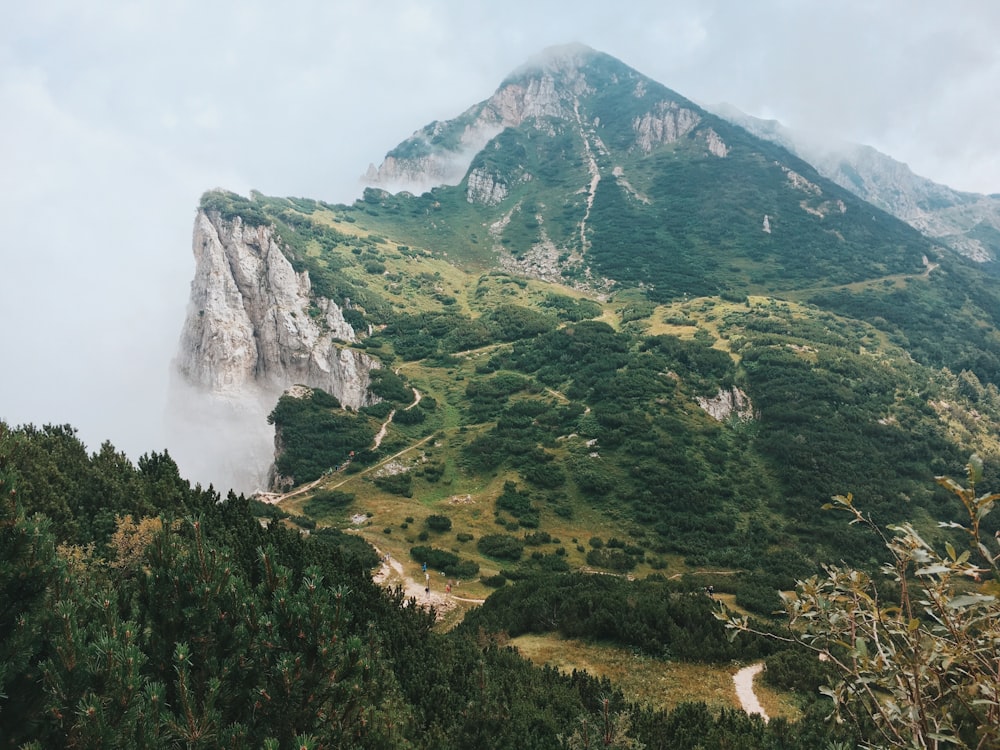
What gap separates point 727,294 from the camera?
391ft

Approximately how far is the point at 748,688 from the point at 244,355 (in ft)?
350

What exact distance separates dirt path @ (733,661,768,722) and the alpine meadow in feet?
1.04

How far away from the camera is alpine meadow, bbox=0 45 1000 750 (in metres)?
5.72

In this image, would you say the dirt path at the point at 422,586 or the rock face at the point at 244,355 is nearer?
the dirt path at the point at 422,586

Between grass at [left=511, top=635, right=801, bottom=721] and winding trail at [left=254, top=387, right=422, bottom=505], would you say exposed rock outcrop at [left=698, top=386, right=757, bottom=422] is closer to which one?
winding trail at [left=254, top=387, right=422, bottom=505]

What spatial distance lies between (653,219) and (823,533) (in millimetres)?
139013

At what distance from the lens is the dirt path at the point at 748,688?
15672 mm

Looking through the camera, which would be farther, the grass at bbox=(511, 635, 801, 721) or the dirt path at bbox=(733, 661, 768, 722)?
the grass at bbox=(511, 635, 801, 721)

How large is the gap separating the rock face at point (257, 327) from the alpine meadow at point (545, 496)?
26.1 inches

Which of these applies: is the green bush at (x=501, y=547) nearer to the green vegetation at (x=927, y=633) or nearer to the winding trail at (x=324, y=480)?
the winding trail at (x=324, y=480)

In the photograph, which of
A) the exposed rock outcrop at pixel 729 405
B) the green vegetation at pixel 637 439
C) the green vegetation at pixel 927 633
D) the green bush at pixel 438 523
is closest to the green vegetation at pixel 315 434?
the green vegetation at pixel 637 439

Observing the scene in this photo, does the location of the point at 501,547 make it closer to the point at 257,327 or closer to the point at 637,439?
the point at 637,439

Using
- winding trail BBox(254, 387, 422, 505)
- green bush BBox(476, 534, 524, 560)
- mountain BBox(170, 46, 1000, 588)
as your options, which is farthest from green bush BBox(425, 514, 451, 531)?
winding trail BBox(254, 387, 422, 505)

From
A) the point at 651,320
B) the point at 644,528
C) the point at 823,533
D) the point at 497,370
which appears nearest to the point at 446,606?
the point at 644,528
